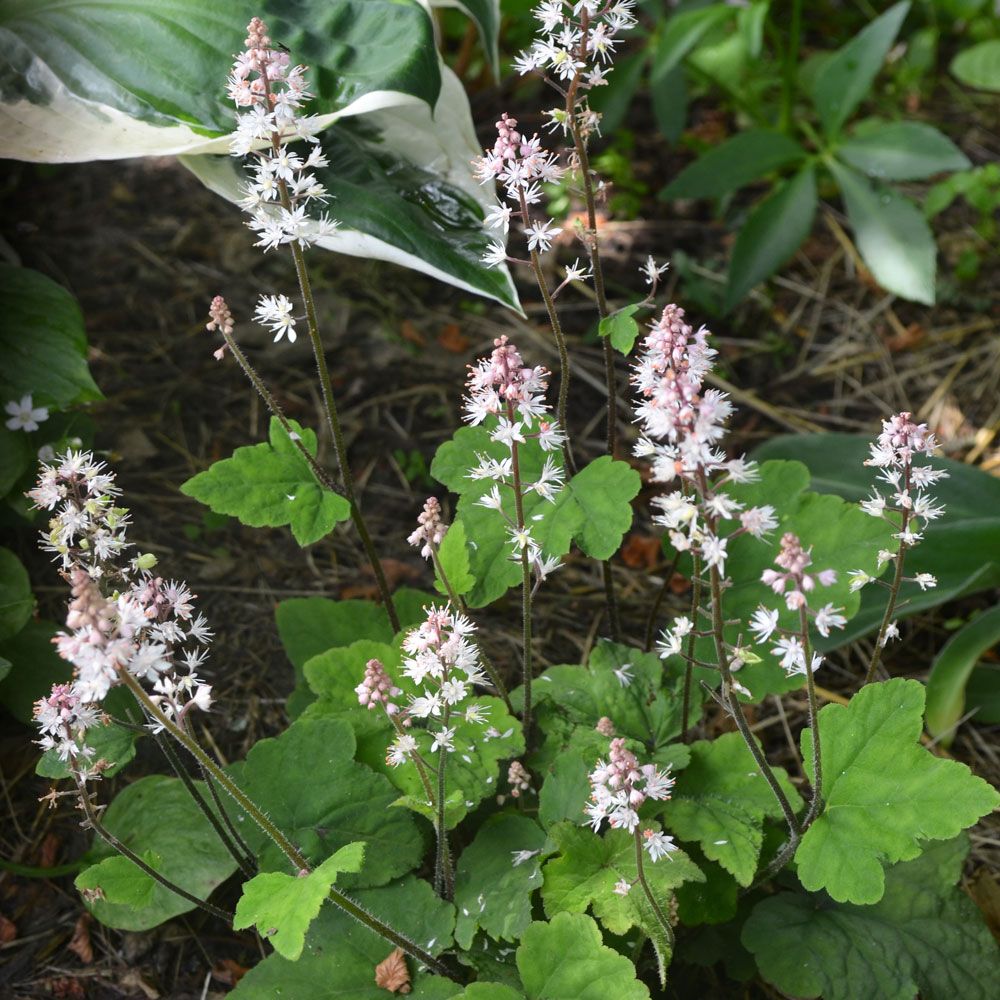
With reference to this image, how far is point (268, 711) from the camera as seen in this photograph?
1977mm

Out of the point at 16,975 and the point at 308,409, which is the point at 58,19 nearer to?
the point at 308,409

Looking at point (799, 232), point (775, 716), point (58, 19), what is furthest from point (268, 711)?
point (799, 232)

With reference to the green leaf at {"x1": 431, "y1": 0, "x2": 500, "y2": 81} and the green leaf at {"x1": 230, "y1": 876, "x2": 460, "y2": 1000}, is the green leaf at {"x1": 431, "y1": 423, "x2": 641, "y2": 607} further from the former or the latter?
the green leaf at {"x1": 431, "y1": 0, "x2": 500, "y2": 81}

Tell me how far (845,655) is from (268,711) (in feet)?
3.54

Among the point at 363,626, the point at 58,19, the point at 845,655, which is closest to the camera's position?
the point at 363,626

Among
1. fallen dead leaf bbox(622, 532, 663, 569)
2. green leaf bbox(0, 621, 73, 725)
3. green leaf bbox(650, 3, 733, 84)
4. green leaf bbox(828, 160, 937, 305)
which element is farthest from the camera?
green leaf bbox(650, 3, 733, 84)

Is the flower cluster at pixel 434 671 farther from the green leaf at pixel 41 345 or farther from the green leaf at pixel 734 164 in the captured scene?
the green leaf at pixel 734 164

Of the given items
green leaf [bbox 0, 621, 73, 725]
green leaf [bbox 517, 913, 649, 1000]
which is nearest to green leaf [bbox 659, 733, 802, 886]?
green leaf [bbox 517, 913, 649, 1000]

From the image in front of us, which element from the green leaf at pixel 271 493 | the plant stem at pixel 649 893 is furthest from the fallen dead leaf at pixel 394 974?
the green leaf at pixel 271 493

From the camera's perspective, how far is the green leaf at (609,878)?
1301mm

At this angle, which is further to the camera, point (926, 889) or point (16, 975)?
point (16, 975)

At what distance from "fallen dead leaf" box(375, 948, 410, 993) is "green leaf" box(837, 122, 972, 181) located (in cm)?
194

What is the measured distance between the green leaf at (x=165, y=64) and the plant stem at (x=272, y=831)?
36.0 inches

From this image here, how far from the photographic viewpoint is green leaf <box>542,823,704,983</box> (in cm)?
130
